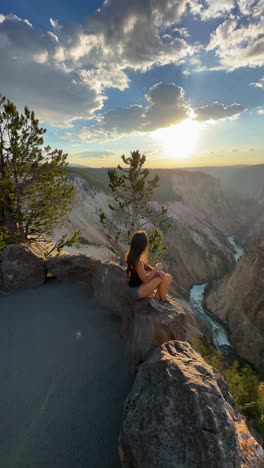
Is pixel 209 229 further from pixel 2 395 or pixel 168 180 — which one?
pixel 2 395

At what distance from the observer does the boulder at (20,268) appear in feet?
29.2

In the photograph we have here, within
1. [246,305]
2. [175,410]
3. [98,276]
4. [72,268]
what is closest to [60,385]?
[175,410]

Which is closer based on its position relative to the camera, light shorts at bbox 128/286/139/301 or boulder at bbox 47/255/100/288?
light shorts at bbox 128/286/139/301

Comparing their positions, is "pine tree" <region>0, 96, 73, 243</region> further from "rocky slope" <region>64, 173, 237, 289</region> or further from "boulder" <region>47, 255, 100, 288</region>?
"rocky slope" <region>64, 173, 237, 289</region>

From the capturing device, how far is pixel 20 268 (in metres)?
8.99

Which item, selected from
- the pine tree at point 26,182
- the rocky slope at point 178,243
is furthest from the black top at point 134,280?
the rocky slope at point 178,243

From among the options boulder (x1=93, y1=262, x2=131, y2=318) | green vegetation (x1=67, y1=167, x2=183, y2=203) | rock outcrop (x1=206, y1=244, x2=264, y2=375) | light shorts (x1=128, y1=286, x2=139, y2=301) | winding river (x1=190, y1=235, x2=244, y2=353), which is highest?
light shorts (x1=128, y1=286, x2=139, y2=301)

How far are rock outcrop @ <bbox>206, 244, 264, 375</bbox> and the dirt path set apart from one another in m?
28.8

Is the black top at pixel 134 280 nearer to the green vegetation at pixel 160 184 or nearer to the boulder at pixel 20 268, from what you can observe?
the boulder at pixel 20 268

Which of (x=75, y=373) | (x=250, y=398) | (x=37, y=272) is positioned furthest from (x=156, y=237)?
(x=75, y=373)

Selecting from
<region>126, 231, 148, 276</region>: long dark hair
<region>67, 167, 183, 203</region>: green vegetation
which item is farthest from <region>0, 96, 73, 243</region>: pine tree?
<region>67, 167, 183, 203</region>: green vegetation

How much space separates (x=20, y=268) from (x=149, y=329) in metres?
5.59

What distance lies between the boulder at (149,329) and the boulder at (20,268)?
4489 mm

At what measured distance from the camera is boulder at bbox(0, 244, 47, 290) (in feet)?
29.2
